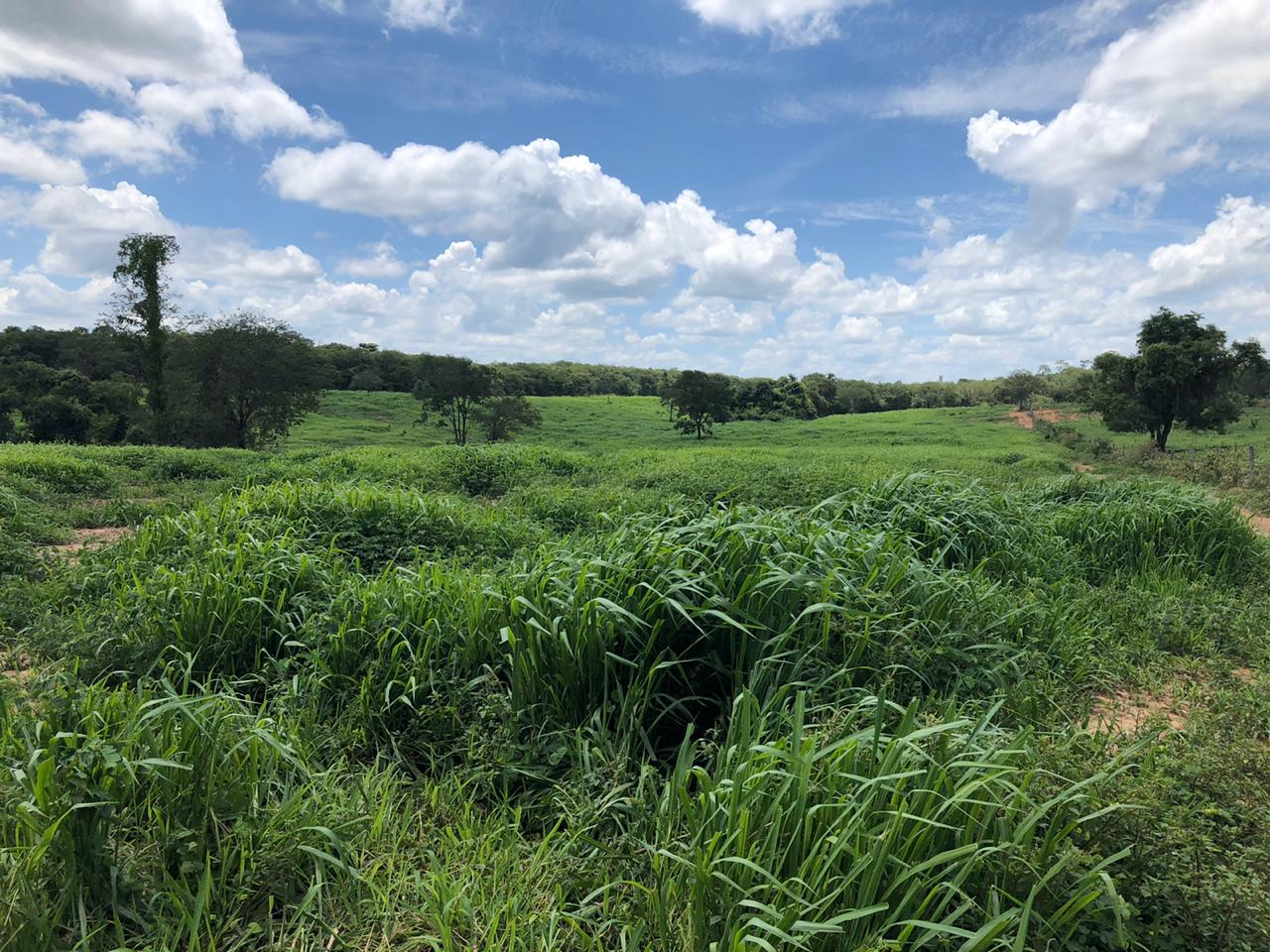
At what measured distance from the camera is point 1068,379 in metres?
56.9

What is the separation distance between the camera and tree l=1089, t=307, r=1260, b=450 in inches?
896

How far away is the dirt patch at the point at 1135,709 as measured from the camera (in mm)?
3785

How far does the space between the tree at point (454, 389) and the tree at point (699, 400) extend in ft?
34.4

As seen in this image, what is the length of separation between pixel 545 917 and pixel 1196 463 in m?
21.0

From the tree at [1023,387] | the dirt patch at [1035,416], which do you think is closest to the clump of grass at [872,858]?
the dirt patch at [1035,416]

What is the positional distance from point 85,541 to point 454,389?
30134 millimetres

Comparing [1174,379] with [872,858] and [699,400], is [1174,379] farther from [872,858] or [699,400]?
[872,858]

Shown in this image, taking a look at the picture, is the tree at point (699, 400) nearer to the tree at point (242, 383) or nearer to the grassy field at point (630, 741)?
the tree at point (242, 383)

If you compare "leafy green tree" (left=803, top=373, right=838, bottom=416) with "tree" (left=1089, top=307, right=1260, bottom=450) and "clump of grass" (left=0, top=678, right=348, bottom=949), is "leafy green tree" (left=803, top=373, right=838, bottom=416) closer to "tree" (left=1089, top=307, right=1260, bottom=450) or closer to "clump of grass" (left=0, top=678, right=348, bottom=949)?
"tree" (left=1089, top=307, right=1260, bottom=450)

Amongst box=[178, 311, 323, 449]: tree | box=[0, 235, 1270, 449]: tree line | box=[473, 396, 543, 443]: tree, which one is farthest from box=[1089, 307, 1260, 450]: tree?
box=[178, 311, 323, 449]: tree

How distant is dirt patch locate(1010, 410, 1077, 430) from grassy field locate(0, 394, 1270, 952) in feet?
119

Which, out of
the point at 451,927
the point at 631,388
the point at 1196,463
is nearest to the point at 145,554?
the point at 451,927

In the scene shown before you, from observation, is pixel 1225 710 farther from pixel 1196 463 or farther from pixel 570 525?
pixel 1196 463

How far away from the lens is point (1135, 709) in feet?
13.3
